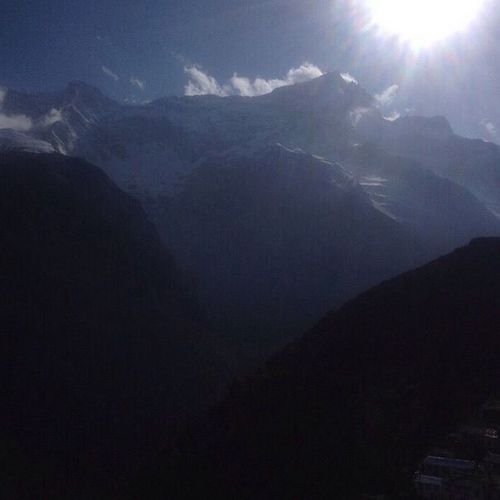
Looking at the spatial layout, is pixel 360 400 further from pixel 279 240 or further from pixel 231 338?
pixel 279 240

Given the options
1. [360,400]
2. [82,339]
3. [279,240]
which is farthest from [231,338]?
[360,400]

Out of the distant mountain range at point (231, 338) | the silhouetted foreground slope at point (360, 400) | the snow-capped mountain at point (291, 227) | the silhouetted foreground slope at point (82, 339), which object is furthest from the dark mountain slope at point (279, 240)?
the silhouetted foreground slope at point (360, 400)

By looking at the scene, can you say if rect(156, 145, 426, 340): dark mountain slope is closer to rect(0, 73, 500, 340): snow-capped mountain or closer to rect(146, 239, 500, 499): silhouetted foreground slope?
rect(0, 73, 500, 340): snow-capped mountain

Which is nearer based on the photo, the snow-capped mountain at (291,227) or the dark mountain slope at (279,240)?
the dark mountain slope at (279,240)

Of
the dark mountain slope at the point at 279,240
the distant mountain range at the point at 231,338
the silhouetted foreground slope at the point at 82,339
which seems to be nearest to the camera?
the distant mountain range at the point at 231,338

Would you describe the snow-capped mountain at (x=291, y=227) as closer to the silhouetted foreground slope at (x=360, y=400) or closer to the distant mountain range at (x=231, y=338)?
the distant mountain range at (x=231, y=338)

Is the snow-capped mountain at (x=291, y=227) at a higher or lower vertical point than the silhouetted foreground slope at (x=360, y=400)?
higher

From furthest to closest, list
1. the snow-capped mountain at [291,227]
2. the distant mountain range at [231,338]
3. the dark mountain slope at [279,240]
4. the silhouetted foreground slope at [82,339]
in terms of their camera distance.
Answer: the snow-capped mountain at [291,227] → the dark mountain slope at [279,240] → the silhouetted foreground slope at [82,339] → the distant mountain range at [231,338]
